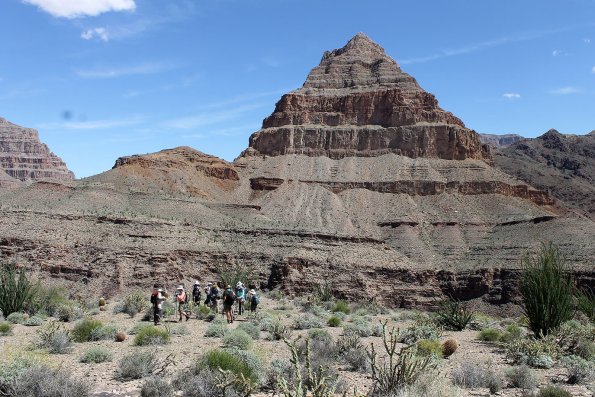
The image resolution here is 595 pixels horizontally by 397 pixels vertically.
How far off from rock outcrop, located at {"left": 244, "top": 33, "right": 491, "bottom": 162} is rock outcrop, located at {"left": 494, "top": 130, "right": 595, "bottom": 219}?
1219 inches

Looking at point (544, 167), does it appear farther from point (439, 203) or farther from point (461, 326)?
point (461, 326)

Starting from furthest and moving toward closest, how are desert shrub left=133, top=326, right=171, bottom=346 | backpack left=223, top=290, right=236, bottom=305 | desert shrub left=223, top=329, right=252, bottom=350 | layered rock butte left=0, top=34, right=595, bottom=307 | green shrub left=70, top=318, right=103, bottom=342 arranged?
layered rock butte left=0, top=34, right=595, bottom=307 → backpack left=223, top=290, right=236, bottom=305 → green shrub left=70, top=318, right=103, bottom=342 → desert shrub left=133, top=326, right=171, bottom=346 → desert shrub left=223, top=329, right=252, bottom=350

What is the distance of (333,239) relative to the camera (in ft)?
177

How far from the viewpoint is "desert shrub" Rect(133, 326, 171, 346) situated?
1595 cm

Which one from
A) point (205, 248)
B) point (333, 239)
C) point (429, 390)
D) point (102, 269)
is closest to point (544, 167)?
point (333, 239)

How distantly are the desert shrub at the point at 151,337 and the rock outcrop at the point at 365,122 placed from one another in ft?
253

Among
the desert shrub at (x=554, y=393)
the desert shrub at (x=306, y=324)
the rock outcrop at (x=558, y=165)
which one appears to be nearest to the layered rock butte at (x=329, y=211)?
the desert shrub at (x=306, y=324)

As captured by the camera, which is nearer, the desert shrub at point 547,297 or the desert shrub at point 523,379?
the desert shrub at point 523,379

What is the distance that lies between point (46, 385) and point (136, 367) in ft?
8.34

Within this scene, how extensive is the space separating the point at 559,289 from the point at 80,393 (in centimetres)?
1444

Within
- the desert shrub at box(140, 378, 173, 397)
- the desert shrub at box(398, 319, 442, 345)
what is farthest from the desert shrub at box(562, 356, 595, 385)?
the desert shrub at box(140, 378, 173, 397)

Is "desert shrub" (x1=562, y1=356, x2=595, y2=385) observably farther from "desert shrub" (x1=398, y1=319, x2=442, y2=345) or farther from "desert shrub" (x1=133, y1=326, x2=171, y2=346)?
"desert shrub" (x1=133, y1=326, x2=171, y2=346)

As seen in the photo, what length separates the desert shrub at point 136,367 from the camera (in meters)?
11.5

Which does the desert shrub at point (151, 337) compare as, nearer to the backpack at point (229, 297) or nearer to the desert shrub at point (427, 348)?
the backpack at point (229, 297)
